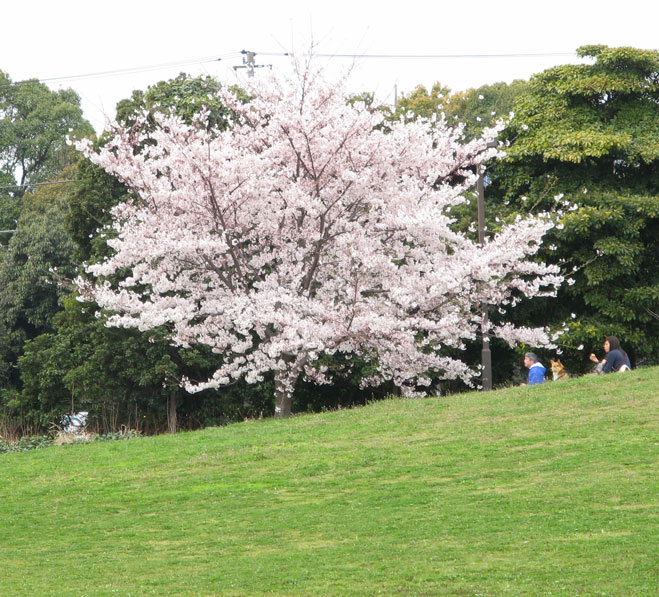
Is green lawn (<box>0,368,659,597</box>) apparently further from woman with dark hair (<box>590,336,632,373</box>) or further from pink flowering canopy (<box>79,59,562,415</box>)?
pink flowering canopy (<box>79,59,562,415</box>)

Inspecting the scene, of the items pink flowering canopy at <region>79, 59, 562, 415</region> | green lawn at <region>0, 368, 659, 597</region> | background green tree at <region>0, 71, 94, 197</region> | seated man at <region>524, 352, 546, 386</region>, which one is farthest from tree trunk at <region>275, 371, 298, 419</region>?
background green tree at <region>0, 71, 94, 197</region>

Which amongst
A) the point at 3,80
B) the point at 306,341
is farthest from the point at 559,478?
the point at 3,80

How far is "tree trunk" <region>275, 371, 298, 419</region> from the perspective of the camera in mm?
20656

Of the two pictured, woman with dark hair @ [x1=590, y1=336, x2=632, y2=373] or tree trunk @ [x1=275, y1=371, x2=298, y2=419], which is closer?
woman with dark hair @ [x1=590, y1=336, x2=632, y2=373]

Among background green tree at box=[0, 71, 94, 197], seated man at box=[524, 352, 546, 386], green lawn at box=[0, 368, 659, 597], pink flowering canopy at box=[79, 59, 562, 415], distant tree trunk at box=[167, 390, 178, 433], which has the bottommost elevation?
green lawn at box=[0, 368, 659, 597]

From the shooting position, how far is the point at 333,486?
13.1 metres

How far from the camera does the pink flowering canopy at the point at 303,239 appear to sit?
19344 mm

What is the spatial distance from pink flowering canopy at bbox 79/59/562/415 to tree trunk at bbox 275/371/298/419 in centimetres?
4

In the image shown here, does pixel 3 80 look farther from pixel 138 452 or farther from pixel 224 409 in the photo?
pixel 138 452

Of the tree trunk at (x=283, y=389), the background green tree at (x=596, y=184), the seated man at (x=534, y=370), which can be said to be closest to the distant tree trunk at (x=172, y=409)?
the tree trunk at (x=283, y=389)

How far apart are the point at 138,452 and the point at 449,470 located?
6.65 m

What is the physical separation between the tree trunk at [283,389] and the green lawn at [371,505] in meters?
1.86

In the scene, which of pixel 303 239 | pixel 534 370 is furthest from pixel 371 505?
pixel 303 239

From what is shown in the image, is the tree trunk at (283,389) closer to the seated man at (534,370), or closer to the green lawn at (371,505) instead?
the green lawn at (371,505)
